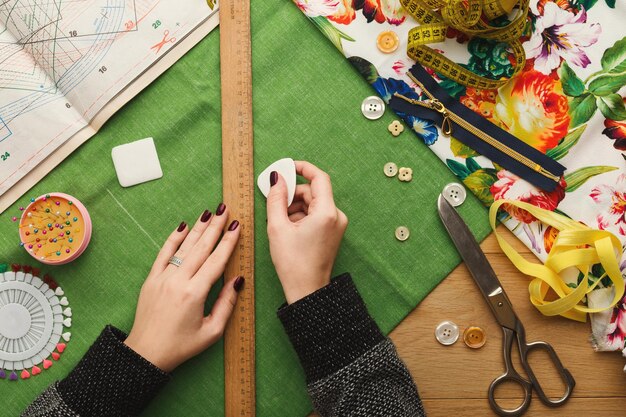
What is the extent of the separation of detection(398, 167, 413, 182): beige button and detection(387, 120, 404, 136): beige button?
0.22 ft

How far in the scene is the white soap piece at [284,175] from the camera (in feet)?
3.57

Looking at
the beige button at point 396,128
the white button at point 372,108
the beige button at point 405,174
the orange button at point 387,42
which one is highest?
the orange button at point 387,42

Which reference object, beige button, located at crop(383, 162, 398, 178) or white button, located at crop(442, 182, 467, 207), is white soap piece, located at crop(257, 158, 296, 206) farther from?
white button, located at crop(442, 182, 467, 207)

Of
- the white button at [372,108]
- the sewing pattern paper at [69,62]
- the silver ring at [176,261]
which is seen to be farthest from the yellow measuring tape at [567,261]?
the sewing pattern paper at [69,62]

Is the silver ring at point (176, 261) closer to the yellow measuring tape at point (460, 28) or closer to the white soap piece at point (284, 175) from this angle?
the white soap piece at point (284, 175)

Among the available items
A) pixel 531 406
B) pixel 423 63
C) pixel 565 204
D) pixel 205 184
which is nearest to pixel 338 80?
pixel 423 63

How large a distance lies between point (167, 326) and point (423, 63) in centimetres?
66

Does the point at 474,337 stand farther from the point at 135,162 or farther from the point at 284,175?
the point at 135,162

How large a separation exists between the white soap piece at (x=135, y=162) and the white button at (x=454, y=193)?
0.53 metres

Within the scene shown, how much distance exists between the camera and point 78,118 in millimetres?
1132

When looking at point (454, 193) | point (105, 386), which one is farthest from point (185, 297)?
point (454, 193)

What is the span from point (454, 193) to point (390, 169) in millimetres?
126

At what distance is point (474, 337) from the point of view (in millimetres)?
1117

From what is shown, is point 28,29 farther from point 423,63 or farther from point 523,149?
point 523,149
